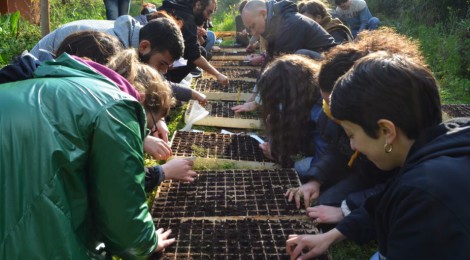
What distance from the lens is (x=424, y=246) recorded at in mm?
1309

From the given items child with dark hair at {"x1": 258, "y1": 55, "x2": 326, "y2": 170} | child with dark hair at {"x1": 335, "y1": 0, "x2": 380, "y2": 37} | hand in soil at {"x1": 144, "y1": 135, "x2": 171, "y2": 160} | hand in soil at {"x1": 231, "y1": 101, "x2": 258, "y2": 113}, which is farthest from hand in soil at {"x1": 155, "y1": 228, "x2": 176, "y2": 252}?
child with dark hair at {"x1": 335, "y1": 0, "x2": 380, "y2": 37}

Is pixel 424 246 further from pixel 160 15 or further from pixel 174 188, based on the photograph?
pixel 160 15

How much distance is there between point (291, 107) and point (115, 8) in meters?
3.93

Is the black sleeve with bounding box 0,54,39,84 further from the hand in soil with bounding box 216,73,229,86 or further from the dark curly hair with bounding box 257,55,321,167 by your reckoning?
the hand in soil with bounding box 216,73,229,86

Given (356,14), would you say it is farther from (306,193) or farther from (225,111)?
(306,193)

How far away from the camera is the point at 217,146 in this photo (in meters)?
3.80

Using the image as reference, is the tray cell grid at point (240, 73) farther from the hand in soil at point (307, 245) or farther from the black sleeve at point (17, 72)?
the black sleeve at point (17, 72)

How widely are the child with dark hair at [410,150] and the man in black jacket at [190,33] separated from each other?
3.74m

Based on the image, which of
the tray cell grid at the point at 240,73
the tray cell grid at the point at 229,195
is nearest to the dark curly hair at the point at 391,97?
the tray cell grid at the point at 229,195

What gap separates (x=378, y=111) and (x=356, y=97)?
86 millimetres

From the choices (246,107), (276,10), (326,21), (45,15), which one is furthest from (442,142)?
(45,15)

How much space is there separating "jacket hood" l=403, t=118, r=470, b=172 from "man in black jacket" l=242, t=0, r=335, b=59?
3173mm

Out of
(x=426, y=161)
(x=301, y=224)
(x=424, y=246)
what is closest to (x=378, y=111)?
(x=426, y=161)

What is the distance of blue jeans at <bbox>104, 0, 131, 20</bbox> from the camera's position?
6168mm
